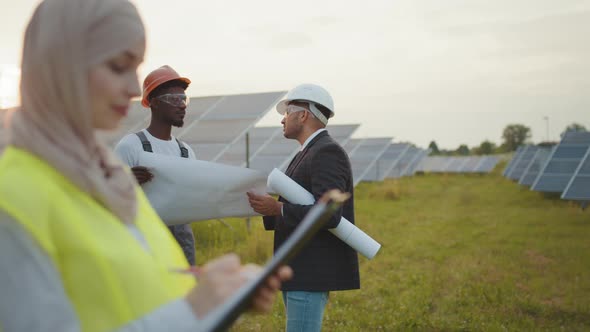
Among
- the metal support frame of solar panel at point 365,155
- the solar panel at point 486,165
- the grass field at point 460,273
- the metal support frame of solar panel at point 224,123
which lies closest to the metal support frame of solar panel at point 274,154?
the grass field at point 460,273

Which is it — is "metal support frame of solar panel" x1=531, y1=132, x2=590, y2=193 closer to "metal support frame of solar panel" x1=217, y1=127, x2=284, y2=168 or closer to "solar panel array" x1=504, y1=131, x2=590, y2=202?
"solar panel array" x1=504, y1=131, x2=590, y2=202

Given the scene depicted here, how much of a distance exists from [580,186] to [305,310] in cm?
1086

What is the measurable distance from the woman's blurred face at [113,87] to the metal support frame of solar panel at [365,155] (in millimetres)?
21093

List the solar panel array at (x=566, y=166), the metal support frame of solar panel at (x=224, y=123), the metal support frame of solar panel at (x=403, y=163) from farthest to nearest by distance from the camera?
1. the metal support frame of solar panel at (x=403, y=163)
2. the solar panel array at (x=566, y=166)
3. the metal support frame of solar panel at (x=224, y=123)

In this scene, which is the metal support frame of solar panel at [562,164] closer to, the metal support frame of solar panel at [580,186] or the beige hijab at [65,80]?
the metal support frame of solar panel at [580,186]

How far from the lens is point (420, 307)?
5941 millimetres

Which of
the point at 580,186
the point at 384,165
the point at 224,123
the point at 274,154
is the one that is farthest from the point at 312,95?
the point at 384,165

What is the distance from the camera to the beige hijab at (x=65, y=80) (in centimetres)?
96

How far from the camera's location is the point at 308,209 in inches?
118

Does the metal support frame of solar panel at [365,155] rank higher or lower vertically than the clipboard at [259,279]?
lower

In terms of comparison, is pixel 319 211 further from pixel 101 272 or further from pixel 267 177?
pixel 267 177

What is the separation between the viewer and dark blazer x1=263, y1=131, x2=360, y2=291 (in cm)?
301

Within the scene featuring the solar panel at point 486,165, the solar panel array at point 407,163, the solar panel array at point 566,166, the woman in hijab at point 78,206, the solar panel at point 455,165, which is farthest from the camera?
the solar panel at point 455,165

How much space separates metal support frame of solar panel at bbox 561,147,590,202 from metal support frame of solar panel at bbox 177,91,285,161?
6.37 m
